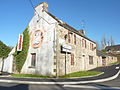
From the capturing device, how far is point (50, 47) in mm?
15820

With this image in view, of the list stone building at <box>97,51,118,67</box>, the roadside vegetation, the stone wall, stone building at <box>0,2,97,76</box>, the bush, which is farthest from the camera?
stone building at <box>97,51,118,67</box>

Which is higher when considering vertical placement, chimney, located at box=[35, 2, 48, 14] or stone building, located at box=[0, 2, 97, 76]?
chimney, located at box=[35, 2, 48, 14]

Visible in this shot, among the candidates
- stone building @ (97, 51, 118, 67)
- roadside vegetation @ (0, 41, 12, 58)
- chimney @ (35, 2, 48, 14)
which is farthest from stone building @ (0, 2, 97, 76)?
stone building @ (97, 51, 118, 67)

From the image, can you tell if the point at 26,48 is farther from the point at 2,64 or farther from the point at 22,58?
the point at 2,64

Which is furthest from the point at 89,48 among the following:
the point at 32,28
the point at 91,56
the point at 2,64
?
the point at 2,64

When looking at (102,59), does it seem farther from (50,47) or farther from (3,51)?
(3,51)

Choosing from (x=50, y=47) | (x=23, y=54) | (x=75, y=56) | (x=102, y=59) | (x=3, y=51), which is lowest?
(x=102, y=59)

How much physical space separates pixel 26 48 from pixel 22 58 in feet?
5.12

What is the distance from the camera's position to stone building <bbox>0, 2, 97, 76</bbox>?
15.6 metres

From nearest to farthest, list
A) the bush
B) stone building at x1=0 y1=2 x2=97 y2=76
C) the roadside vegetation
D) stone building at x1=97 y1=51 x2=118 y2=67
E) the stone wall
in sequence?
1. stone building at x1=0 y1=2 x2=97 y2=76
2. the stone wall
3. the bush
4. the roadside vegetation
5. stone building at x1=97 y1=51 x2=118 y2=67

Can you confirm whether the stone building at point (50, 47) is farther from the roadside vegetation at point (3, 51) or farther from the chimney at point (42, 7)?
the roadside vegetation at point (3, 51)

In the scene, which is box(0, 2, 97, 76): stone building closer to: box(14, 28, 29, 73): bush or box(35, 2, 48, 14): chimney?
box(35, 2, 48, 14): chimney

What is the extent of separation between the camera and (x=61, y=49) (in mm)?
16188

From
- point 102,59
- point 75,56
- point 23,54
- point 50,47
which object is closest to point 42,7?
point 50,47
